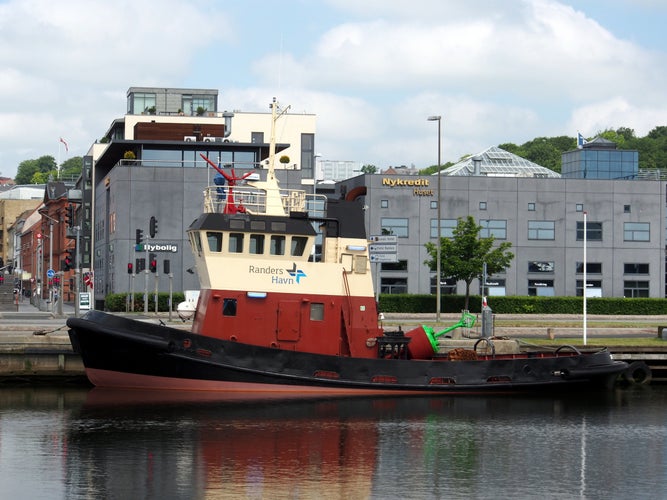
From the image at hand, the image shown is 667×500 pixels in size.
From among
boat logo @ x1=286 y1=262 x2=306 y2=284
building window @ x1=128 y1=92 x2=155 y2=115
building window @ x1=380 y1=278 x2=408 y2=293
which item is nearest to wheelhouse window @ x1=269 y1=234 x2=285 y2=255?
boat logo @ x1=286 y1=262 x2=306 y2=284

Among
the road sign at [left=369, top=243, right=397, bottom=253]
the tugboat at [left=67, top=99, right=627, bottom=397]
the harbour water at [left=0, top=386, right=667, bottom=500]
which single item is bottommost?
the harbour water at [left=0, top=386, right=667, bottom=500]

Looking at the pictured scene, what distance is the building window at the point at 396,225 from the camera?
72.6 m

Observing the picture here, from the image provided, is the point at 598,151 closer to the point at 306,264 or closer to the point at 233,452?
the point at 306,264

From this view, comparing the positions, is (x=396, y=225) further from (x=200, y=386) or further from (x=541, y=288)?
(x=200, y=386)

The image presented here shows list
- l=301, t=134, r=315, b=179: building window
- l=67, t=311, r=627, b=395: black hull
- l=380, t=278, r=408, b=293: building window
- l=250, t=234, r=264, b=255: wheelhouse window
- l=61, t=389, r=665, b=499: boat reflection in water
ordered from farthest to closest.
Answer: l=301, t=134, r=315, b=179: building window, l=380, t=278, r=408, b=293: building window, l=250, t=234, r=264, b=255: wheelhouse window, l=67, t=311, r=627, b=395: black hull, l=61, t=389, r=665, b=499: boat reflection in water

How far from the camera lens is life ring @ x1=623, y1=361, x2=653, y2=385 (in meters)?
35.2

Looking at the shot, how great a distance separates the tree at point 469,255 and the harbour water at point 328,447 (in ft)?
113

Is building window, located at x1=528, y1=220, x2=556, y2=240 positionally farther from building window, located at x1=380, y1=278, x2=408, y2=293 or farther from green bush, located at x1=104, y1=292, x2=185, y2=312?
green bush, located at x1=104, y1=292, x2=185, y2=312

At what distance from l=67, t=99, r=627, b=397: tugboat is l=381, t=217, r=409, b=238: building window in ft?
134

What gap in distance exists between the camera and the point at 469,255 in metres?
66.8

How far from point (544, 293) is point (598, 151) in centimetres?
1491

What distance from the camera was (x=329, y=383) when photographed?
30141 mm

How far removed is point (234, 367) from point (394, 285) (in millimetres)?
43921

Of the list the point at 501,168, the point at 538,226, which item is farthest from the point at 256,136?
the point at 538,226
